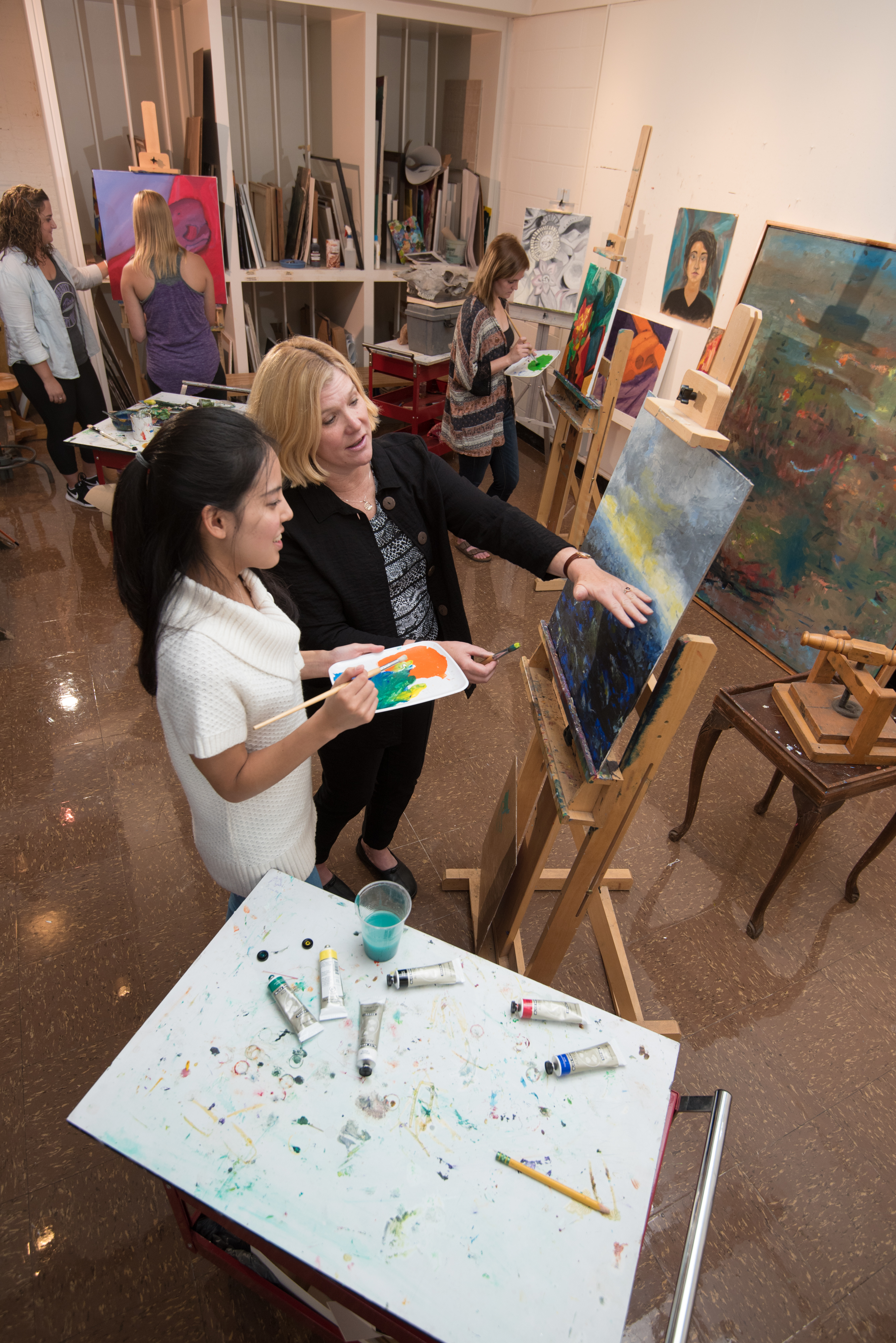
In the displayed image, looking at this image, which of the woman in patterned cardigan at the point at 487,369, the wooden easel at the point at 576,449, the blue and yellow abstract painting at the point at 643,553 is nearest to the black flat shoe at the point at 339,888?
the blue and yellow abstract painting at the point at 643,553

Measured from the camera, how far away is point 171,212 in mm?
4160

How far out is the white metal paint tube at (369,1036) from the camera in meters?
1.09

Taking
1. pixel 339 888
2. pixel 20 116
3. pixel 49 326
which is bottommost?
pixel 339 888

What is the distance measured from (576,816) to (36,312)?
151 inches

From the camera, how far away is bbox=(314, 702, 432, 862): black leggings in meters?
1.78

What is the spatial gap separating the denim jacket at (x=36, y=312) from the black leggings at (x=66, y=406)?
10 cm

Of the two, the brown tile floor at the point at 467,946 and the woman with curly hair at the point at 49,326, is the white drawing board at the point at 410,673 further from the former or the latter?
the woman with curly hair at the point at 49,326

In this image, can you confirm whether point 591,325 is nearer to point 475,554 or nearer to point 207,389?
point 475,554

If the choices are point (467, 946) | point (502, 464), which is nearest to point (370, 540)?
point (467, 946)

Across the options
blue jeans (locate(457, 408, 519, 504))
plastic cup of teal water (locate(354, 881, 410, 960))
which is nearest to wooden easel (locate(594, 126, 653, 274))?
blue jeans (locate(457, 408, 519, 504))

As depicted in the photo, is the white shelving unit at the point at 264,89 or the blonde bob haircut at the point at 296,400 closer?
the blonde bob haircut at the point at 296,400

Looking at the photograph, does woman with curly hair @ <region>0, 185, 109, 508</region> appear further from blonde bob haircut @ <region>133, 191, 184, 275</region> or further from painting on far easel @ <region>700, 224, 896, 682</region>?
painting on far easel @ <region>700, 224, 896, 682</region>

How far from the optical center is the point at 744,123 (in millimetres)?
3188

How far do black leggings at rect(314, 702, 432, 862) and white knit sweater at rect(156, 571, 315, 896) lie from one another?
28 cm
